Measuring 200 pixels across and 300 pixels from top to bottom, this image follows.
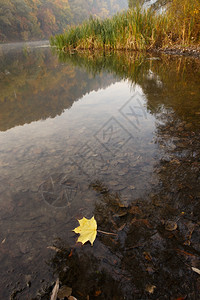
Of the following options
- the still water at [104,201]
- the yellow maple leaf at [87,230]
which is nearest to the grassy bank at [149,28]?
the still water at [104,201]

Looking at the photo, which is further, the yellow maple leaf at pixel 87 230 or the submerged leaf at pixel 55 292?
the yellow maple leaf at pixel 87 230

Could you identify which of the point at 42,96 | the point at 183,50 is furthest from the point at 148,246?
the point at 183,50

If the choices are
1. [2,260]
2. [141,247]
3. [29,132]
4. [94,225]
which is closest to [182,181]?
[141,247]

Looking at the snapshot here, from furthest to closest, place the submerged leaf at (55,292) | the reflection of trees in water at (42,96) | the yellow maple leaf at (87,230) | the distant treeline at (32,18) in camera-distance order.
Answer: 1. the distant treeline at (32,18)
2. the reflection of trees in water at (42,96)
3. the yellow maple leaf at (87,230)
4. the submerged leaf at (55,292)

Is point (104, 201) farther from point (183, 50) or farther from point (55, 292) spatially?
point (183, 50)

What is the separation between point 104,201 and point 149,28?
974 cm

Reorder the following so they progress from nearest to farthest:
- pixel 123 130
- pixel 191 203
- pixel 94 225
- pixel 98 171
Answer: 1. pixel 94 225
2. pixel 191 203
3. pixel 98 171
4. pixel 123 130

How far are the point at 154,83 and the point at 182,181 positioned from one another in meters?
3.19

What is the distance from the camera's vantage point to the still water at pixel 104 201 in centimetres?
86

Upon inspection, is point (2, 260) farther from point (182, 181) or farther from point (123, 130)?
point (123, 130)

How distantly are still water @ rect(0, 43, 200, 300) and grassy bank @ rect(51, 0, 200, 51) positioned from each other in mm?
7256

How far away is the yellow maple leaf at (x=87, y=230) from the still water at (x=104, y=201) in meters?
0.04

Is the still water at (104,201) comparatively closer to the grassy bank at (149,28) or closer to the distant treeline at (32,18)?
the grassy bank at (149,28)

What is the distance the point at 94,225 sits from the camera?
1092mm
